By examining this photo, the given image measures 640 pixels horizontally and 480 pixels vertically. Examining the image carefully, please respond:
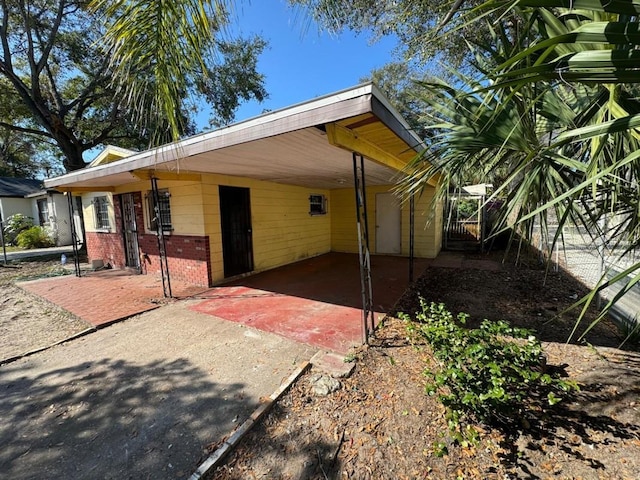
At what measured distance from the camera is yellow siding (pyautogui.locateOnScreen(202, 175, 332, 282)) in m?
5.75

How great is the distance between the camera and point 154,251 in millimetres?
6719

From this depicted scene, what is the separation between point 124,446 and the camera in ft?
6.28

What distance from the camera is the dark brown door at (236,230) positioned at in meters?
6.14

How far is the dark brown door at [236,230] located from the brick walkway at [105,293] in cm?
99

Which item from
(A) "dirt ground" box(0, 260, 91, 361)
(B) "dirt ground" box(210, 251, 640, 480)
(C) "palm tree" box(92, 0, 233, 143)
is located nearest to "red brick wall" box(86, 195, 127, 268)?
(A) "dirt ground" box(0, 260, 91, 361)

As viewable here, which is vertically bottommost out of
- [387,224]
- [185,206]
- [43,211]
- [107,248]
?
[107,248]

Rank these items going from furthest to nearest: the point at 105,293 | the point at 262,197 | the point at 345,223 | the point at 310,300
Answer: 1. the point at 345,223
2. the point at 262,197
3. the point at 105,293
4. the point at 310,300

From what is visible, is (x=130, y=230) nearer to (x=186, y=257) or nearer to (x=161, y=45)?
(x=186, y=257)

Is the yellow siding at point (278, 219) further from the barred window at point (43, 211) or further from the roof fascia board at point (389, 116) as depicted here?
the barred window at point (43, 211)

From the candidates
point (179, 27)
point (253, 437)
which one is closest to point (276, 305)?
point (253, 437)

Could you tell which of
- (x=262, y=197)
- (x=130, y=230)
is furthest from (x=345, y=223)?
(x=130, y=230)

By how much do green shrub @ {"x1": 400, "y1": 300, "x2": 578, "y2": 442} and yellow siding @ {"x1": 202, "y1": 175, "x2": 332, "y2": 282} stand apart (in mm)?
4725

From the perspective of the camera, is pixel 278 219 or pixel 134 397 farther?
pixel 278 219

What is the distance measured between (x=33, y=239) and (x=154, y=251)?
11428mm
